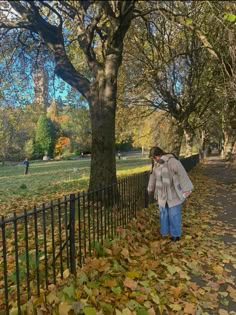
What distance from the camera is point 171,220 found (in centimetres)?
626

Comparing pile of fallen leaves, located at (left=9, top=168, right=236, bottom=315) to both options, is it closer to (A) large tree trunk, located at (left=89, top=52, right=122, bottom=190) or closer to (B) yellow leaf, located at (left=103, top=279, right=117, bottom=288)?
(B) yellow leaf, located at (left=103, top=279, right=117, bottom=288)

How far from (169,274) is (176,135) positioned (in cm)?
1803

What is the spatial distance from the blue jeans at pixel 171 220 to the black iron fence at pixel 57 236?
877 mm

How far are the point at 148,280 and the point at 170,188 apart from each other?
2080 mm

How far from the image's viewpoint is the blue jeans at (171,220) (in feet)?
20.4

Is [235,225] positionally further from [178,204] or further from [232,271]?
[232,271]

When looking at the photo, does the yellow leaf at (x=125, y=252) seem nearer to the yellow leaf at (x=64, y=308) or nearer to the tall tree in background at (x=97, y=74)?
the yellow leaf at (x=64, y=308)

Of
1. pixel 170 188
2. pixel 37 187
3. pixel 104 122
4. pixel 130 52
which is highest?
pixel 130 52

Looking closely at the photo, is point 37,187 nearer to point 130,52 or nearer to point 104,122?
point 130,52

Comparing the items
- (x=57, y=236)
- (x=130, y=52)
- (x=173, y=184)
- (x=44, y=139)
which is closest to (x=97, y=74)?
(x=173, y=184)

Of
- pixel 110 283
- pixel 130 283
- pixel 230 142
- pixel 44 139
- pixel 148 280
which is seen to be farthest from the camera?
pixel 44 139

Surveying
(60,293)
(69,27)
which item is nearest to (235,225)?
(60,293)

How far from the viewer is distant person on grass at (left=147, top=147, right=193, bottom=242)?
613 cm

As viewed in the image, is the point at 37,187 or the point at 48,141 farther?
the point at 48,141
